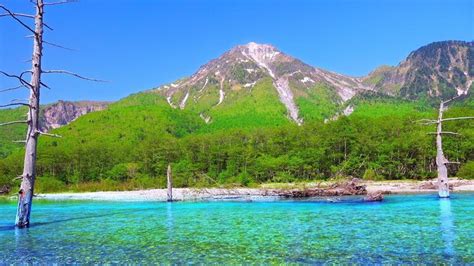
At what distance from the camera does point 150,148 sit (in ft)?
323

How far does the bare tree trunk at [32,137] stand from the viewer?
859 inches

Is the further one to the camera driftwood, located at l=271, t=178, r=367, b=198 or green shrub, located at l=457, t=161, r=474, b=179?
green shrub, located at l=457, t=161, r=474, b=179

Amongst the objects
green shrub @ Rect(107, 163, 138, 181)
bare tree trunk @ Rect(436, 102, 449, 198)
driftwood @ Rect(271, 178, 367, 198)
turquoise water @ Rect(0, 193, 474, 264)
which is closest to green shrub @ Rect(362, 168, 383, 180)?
driftwood @ Rect(271, 178, 367, 198)

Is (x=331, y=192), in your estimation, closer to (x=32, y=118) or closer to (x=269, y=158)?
(x=32, y=118)

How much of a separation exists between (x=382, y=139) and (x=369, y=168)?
27.7ft

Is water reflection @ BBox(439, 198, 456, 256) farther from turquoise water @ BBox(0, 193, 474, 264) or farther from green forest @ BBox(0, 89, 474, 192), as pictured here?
green forest @ BBox(0, 89, 474, 192)

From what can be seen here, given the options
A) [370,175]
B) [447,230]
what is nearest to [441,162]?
[447,230]

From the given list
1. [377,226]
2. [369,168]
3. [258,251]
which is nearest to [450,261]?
[258,251]

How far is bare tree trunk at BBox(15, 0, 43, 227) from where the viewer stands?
2181cm

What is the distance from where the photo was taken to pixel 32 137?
2200 centimetres

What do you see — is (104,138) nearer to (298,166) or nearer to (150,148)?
(150,148)

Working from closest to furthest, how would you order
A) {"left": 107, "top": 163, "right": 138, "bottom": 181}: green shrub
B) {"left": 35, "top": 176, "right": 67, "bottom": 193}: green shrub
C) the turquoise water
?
the turquoise water < {"left": 35, "top": 176, "right": 67, "bottom": 193}: green shrub < {"left": 107, "top": 163, "right": 138, "bottom": 181}: green shrub

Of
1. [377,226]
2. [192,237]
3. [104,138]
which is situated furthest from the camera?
[104,138]

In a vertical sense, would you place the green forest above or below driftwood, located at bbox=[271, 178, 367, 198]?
above
